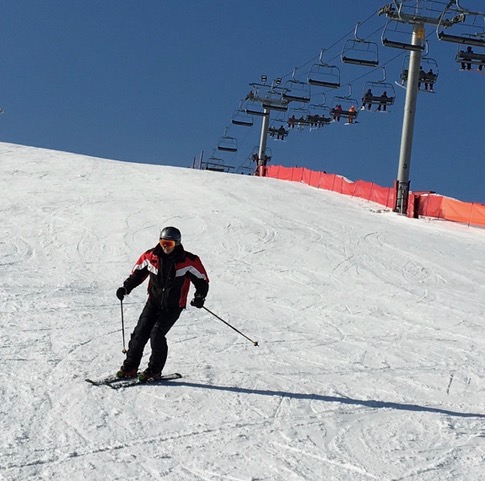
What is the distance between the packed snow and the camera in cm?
468

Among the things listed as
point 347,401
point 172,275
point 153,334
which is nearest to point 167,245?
point 172,275

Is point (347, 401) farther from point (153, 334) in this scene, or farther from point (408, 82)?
point (408, 82)

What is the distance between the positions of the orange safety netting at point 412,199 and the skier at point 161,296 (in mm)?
18530

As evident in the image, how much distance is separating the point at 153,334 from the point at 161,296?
337 mm

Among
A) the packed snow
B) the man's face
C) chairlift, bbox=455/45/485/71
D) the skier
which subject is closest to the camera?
the packed snow

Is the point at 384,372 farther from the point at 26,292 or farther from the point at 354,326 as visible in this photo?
the point at 26,292

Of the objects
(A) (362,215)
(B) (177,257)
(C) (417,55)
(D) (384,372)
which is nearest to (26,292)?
(B) (177,257)

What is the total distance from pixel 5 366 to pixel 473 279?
32.5 ft

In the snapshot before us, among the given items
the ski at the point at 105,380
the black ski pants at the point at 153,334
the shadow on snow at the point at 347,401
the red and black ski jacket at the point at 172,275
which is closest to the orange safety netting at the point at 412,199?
the shadow on snow at the point at 347,401

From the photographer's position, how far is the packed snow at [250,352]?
468cm

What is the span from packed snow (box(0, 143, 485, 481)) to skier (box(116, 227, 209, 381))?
1.03 feet

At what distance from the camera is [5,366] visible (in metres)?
6.35

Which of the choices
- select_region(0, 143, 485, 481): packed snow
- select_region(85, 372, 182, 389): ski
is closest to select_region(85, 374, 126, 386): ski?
select_region(85, 372, 182, 389): ski

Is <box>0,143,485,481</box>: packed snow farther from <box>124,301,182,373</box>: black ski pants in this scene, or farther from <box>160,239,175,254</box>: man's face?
<box>160,239,175,254</box>: man's face
